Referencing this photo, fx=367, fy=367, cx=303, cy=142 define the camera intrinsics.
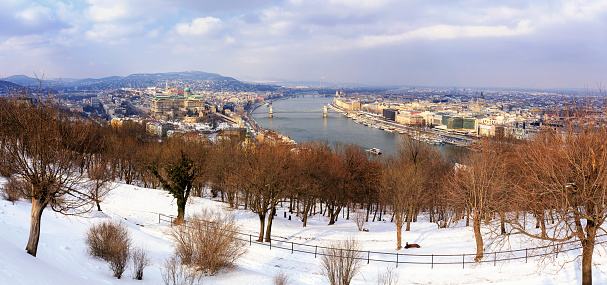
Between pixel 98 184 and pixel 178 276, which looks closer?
pixel 178 276

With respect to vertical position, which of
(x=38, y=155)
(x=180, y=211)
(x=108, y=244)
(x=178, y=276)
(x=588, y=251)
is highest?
(x=38, y=155)

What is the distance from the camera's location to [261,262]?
9.45 metres

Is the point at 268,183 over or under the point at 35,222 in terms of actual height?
under

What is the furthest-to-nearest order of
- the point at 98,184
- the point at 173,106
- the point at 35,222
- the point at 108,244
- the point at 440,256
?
the point at 173,106
the point at 98,184
the point at 440,256
the point at 108,244
the point at 35,222

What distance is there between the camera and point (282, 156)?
14.1 meters

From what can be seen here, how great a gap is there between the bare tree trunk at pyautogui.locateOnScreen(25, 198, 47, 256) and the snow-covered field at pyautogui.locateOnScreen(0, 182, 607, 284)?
0.18 m

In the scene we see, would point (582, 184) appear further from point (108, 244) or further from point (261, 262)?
point (108, 244)

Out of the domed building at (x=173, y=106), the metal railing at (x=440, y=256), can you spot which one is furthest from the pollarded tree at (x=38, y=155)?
the domed building at (x=173, y=106)

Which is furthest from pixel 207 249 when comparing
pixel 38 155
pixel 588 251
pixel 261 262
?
pixel 588 251

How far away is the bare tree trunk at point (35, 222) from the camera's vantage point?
6.17 metres

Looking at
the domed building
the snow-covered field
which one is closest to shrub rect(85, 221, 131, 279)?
the snow-covered field

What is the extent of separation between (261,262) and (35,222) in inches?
198

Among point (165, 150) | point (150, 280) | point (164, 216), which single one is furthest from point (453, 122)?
point (150, 280)

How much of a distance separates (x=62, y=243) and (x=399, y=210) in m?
9.19
